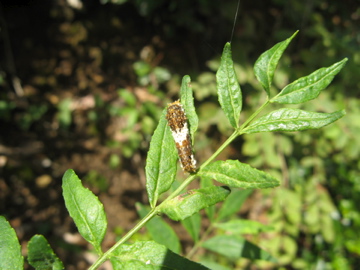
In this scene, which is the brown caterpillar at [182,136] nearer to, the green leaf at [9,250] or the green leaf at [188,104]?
the green leaf at [188,104]

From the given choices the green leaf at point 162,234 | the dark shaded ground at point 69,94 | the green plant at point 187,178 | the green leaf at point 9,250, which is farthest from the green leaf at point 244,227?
the dark shaded ground at point 69,94

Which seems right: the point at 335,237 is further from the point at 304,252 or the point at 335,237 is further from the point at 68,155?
the point at 68,155

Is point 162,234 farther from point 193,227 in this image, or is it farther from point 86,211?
point 86,211

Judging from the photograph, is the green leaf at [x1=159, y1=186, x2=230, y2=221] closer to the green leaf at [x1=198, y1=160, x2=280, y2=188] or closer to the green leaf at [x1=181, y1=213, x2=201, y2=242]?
the green leaf at [x1=198, y1=160, x2=280, y2=188]

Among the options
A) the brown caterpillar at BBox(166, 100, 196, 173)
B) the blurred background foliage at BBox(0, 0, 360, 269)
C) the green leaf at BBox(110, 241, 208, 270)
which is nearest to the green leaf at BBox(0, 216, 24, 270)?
the green leaf at BBox(110, 241, 208, 270)

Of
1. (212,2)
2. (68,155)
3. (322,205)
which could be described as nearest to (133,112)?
(68,155)

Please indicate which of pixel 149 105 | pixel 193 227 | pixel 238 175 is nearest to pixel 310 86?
pixel 238 175
